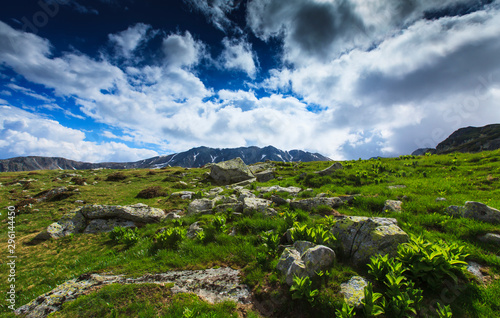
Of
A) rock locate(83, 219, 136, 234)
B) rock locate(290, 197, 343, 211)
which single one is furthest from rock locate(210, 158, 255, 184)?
rock locate(290, 197, 343, 211)

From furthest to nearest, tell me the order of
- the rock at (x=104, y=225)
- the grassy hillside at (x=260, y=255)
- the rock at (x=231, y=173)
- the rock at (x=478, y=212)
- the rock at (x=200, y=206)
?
the rock at (x=231, y=173), the rock at (x=200, y=206), the rock at (x=104, y=225), the rock at (x=478, y=212), the grassy hillside at (x=260, y=255)

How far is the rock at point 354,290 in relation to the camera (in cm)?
484

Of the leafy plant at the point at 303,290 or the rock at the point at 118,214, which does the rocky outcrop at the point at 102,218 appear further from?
the leafy plant at the point at 303,290

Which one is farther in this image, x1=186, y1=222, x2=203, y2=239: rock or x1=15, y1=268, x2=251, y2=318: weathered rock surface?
x1=186, y1=222, x2=203, y2=239: rock

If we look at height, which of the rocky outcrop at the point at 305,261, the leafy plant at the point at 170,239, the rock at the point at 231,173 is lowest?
the leafy plant at the point at 170,239

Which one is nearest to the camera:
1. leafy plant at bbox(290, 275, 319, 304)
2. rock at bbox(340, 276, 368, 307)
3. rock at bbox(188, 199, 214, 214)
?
rock at bbox(340, 276, 368, 307)

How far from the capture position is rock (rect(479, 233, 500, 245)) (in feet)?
20.1

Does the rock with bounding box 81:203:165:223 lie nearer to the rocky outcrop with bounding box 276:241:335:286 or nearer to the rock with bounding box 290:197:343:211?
the rock with bounding box 290:197:343:211

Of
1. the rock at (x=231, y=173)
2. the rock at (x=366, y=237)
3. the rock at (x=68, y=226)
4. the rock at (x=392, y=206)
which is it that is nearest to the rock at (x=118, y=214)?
the rock at (x=68, y=226)

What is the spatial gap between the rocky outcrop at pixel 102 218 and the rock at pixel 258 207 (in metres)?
7.54

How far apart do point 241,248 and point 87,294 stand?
5465mm

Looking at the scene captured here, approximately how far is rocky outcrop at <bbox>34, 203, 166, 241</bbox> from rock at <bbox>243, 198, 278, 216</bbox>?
7.54m

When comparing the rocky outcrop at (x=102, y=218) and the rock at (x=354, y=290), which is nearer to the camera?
the rock at (x=354, y=290)

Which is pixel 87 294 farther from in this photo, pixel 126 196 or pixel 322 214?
pixel 126 196
